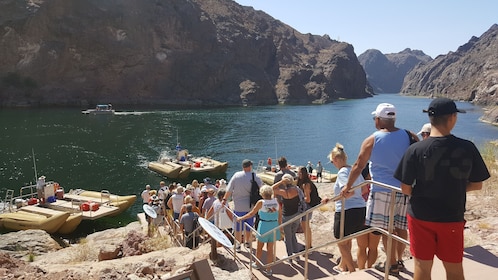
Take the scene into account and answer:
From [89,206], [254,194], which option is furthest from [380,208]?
[89,206]

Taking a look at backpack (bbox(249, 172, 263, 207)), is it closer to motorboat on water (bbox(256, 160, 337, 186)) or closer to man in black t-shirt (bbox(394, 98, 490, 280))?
man in black t-shirt (bbox(394, 98, 490, 280))

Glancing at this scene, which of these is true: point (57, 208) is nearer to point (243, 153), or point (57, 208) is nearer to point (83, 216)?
point (83, 216)

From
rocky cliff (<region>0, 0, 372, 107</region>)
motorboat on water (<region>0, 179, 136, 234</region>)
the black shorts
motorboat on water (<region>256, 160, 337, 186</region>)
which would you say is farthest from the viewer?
rocky cliff (<region>0, 0, 372, 107</region>)

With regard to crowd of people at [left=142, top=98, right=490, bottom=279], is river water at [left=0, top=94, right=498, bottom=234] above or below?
below

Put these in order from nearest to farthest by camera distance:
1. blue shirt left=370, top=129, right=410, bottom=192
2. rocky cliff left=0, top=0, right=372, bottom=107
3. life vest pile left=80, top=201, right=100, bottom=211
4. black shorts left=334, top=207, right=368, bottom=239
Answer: blue shirt left=370, top=129, right=410, bottom=192, black shorts left=334, top=207, right=368, bottom=239, life vest pile left=80, top=201, right=100, bottom=211, rocky cliff left=0, top=0, right=372, bottom=107

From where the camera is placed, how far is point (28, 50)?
291 feet

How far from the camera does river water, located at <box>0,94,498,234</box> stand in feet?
96.5

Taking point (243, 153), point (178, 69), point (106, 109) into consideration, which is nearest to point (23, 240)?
point (243, 153)

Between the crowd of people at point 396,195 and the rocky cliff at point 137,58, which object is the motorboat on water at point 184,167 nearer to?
the crowd of people at point 396,195

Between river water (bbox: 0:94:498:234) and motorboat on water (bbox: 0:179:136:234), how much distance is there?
0.83 m

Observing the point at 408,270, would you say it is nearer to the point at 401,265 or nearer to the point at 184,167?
the point at 401,265

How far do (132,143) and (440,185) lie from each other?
147ft

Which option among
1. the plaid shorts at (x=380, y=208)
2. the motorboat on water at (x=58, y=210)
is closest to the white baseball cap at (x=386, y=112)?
the plaid shorts at (x=380, y=208)

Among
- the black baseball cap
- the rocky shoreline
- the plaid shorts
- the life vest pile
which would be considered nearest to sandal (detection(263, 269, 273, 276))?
the rocky shoreline
